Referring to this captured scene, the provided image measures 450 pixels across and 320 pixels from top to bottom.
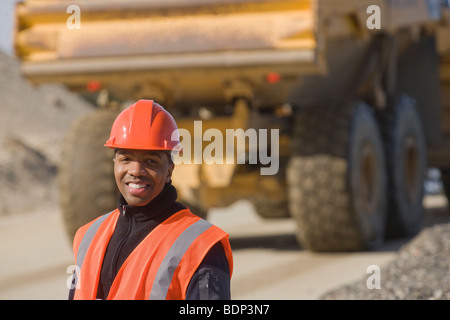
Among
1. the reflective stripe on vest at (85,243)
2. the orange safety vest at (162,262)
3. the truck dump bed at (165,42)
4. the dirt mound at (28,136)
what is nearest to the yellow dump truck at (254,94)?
the truck dump bed at (165,42)

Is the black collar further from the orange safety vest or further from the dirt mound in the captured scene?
the dirt mound

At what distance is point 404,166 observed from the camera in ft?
29.4

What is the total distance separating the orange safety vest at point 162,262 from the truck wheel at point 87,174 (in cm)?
546

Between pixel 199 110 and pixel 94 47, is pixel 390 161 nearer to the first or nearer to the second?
pixel 199 110

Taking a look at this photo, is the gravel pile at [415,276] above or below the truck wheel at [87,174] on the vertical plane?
below

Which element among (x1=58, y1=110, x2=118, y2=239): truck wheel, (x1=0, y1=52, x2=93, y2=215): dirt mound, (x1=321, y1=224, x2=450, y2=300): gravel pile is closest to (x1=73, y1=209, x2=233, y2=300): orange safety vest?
(x1=321, y1=224, x2=450, y2=300): gravel pile

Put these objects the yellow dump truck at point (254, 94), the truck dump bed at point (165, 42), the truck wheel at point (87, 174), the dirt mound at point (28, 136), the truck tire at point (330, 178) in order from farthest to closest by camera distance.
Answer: the dirt mound at point (28, 136) < the truck wheel at point (87, 174) < the truck tire at point (330, 178) < the yellow dump truck at point (254, 94) < the truck dump bed at point (165, 42)

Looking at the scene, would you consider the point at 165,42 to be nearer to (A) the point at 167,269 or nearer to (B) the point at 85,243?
(B) the point at 85,243

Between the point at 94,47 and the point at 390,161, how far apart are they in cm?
344

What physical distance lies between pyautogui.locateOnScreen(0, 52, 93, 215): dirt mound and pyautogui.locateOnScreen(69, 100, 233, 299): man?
8524 millimetres

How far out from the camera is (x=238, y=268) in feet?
23.9

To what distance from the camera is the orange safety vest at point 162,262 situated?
1954 mm

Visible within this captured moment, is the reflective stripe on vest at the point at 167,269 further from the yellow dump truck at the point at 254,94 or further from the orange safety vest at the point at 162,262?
the yellow dump truck at the point at 254,94
